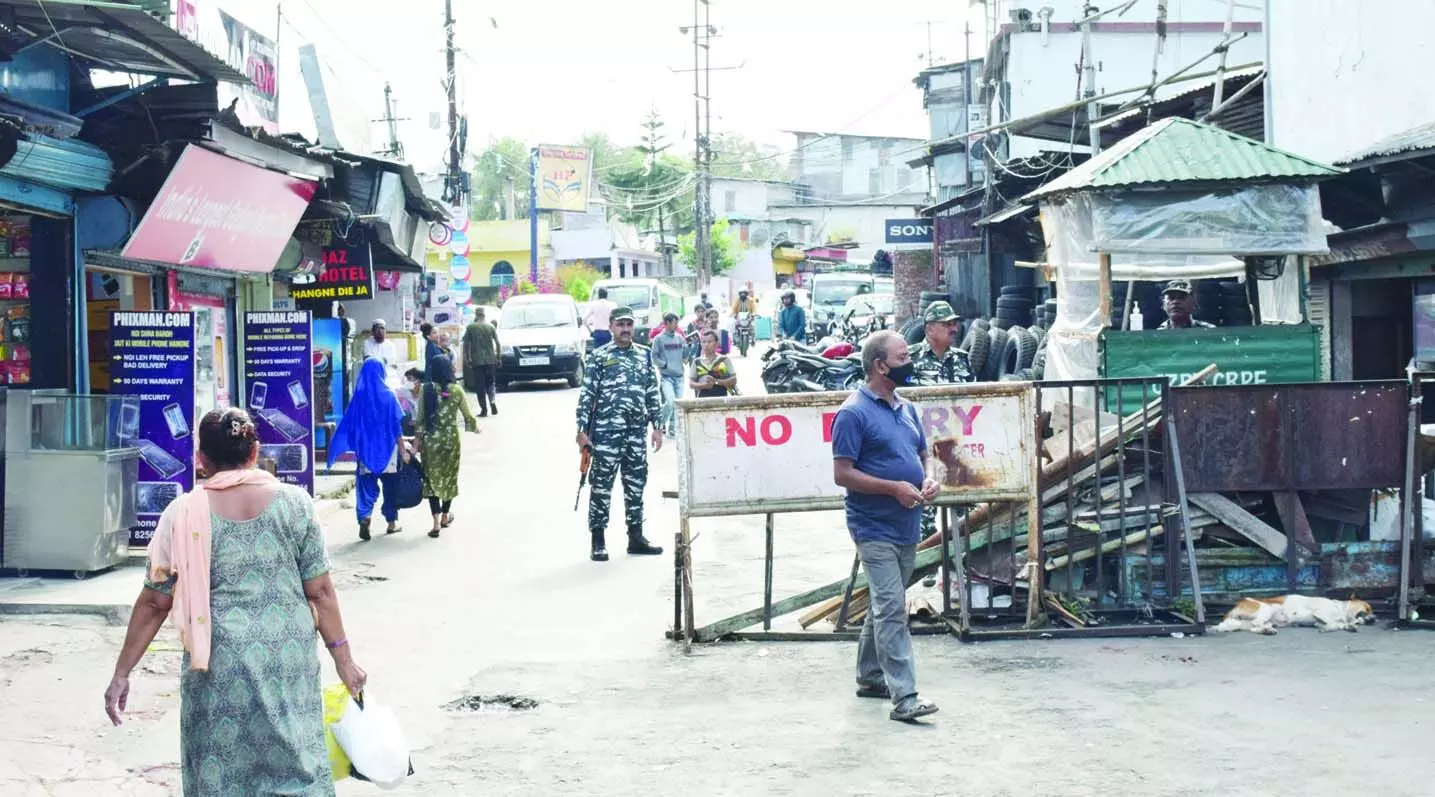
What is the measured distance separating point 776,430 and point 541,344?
21.7 m

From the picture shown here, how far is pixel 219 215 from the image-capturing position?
500 inches

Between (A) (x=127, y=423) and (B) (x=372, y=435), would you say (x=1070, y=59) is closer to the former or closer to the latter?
(B) (x=372, y=435)

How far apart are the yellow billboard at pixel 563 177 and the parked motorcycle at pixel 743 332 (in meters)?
10.1

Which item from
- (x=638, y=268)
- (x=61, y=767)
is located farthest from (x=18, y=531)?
(x=638, y=268)

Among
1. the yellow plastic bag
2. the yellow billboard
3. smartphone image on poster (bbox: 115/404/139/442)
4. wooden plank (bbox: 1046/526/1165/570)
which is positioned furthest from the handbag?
the yellow billboard

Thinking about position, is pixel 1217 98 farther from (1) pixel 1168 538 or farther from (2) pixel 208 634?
(2) pixel 208 634

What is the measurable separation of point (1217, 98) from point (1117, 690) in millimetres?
10879

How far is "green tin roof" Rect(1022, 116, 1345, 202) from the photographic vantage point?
10.3m

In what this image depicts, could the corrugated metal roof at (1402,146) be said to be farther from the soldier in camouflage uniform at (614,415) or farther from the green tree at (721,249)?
the green tree at (721,249)

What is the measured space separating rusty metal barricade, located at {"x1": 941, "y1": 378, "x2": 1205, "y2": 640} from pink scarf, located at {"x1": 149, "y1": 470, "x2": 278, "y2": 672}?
4690mm

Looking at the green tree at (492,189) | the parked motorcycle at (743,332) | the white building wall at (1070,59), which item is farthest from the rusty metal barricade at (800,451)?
the green tree at (492,189)

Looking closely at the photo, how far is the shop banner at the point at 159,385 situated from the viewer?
10969mm

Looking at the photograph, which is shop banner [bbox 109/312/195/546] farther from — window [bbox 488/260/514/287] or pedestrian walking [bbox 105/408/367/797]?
window [bbox 488/260/514/287]

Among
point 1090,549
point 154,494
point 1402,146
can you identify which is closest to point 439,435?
point 154,494
